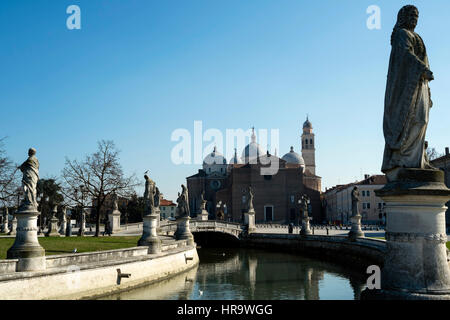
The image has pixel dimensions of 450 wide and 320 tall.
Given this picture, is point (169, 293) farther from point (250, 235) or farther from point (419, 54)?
point (250, 235)

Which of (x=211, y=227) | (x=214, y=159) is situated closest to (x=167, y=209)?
(x=214, y=159)

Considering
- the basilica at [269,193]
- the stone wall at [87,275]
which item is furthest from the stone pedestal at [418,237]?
the basilica at [269,193]

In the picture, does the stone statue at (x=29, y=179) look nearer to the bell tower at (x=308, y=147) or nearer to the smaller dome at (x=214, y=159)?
the smaller dome at (x=214, y=159)

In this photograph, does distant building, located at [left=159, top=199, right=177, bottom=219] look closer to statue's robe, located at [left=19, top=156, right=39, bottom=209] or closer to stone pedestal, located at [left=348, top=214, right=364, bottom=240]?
stone pedestal, located at [left=348, top=214, right=364, bottom=240]

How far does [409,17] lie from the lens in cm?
591

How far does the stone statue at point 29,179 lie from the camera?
12.7 m

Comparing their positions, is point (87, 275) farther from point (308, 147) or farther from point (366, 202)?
point (308, 147)

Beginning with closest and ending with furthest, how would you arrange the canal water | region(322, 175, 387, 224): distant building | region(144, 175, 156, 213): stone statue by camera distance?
1. the canal water
2. region(144, 175, 156, 213): stone statue
3. region(322, 175, 387, 224): distant building

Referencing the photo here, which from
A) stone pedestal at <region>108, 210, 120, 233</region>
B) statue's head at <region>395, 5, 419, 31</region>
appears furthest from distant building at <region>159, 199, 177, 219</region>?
statue's head at <region>395, 5, 419, 31</region>

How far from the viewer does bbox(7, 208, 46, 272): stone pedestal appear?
12.6m

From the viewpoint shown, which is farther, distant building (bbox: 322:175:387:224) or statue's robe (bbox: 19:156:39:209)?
distant building (bbox: 322:175:387:224)

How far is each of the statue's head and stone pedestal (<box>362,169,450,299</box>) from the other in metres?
2.05

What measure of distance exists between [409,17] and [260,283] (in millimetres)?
20004
